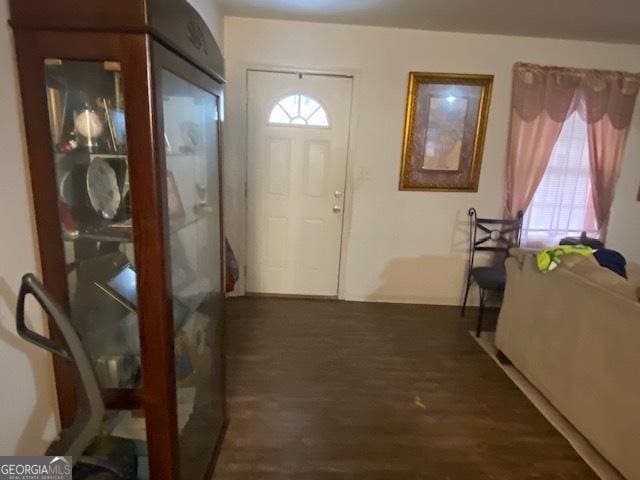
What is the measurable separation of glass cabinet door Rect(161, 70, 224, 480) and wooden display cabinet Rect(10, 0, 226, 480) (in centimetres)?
1

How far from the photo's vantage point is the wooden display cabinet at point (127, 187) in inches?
38.4

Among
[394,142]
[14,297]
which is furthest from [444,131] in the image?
[14,297]

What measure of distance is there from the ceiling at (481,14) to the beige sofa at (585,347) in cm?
169

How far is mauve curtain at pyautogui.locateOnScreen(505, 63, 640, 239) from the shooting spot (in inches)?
137

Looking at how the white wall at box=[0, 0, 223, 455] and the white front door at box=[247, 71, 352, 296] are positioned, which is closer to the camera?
the white wall at box=[0, 0, 223, 455]

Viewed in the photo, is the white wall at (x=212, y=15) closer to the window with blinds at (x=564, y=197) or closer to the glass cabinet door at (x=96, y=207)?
the glass cabinet door at (x=96, y=207)

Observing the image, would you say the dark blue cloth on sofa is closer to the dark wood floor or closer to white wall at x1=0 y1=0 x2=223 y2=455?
the dark wood floor

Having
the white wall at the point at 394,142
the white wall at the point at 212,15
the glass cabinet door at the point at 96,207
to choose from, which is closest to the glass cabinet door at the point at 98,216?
the glass cabinet door at the point at 96,207

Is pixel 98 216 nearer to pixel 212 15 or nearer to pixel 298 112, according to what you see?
pixel 212 15

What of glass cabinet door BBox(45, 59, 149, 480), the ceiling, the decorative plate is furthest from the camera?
the ceiling

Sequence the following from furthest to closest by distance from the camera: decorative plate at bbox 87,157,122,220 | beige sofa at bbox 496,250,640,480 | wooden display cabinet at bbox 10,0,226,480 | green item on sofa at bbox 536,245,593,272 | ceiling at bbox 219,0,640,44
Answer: ceiling at bbox 219,0,640,44 → green item on sofa at bbox 536,245,593,272 → beige sofa at bbox 496,250,640,480 → decorative plate at bbox 87,157,122,220 → wooden display cabinet at bbox 10,0,226,480

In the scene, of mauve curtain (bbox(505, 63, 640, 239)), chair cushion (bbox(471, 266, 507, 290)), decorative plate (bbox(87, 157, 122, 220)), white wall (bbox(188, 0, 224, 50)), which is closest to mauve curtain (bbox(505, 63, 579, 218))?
mauve curtain (bbox(505, 63, 640, 239))

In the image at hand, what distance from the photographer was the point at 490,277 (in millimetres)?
3273

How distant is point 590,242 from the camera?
11.5ft
